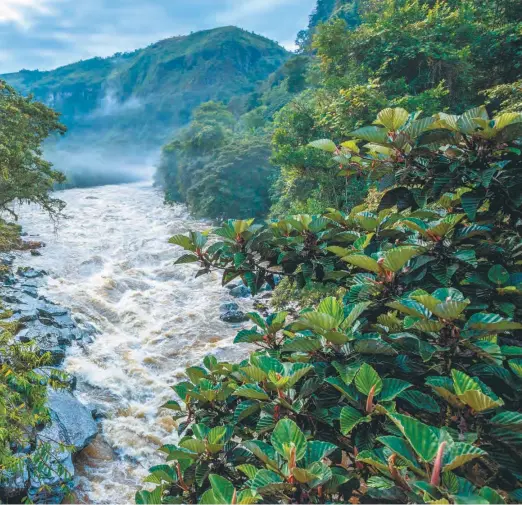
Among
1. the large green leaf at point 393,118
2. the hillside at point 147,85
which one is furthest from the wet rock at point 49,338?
the hillside at point 147,85

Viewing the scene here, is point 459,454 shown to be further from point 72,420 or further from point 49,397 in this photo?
point 49,397

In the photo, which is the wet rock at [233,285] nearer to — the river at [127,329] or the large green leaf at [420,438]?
the river at [127,329]

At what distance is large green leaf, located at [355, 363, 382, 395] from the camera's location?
3.35 ft

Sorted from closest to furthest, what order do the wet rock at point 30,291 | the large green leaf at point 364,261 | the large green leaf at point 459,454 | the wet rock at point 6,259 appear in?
the large green leaf at point 459,454, the large green leaf at point 364,261, the wet rock at point 30,291, the wet rock at point 6,259

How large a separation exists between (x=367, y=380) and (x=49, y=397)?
220 inches

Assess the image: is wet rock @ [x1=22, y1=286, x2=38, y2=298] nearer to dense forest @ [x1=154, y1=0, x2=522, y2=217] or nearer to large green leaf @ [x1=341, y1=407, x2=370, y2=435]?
dense forest @ [x1=154, y1=0, x2=522, y2=217]

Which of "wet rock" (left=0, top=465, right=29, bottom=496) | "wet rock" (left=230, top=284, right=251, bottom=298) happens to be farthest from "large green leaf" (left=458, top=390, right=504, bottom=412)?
"wet rock" (left=230, top=284, right=251, bottom=298)

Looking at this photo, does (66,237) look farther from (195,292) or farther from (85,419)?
(85,419)

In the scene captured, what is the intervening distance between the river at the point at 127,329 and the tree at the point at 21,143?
2.78 meters

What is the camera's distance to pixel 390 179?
1572 millimetres

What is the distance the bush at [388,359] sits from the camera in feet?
2.86

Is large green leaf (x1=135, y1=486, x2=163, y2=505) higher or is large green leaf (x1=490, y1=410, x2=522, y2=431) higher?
large green leaf (x1=490, y1=410, x2=522, y2=431)

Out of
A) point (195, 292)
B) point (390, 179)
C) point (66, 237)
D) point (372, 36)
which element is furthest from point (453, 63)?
point (66, 237)

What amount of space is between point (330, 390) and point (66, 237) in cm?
1563
